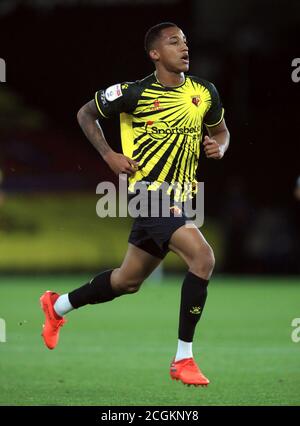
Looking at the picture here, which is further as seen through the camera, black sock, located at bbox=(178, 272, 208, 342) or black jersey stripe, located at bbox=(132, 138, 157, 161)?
black jersey stripe, located at bbox=(132, 138, 157, 161)

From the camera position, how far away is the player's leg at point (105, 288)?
677 centimetres

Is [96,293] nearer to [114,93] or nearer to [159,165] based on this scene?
[159,165]

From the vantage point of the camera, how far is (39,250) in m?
17.7

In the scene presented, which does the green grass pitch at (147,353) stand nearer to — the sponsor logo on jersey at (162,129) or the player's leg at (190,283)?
the player's leg at (190,283)

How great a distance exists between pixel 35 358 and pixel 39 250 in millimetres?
9275

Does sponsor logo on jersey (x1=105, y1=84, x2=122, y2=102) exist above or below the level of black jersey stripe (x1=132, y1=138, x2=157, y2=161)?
above

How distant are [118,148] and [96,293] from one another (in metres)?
10.2

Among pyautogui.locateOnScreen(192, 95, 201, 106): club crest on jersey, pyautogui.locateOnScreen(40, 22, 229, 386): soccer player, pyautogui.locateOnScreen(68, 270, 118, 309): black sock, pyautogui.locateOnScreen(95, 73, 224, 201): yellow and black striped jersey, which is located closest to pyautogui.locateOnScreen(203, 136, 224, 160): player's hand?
pyautogui.locateOnScreen(40, 22, 229, 386): soccer player

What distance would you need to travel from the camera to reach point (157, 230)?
6457mm

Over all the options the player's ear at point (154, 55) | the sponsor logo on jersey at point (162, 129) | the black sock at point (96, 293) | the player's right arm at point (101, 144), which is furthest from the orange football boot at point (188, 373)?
the player's ear at point (154, 55)

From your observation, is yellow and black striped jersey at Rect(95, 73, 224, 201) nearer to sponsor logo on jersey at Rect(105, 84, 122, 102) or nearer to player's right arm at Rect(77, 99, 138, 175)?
sponsor logo on jersey at Rect(105, 84, 122, 102)

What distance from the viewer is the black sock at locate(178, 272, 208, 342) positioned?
6.36 meters

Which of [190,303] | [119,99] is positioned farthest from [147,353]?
[119,99]

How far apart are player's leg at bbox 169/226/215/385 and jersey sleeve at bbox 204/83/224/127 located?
0.90m
